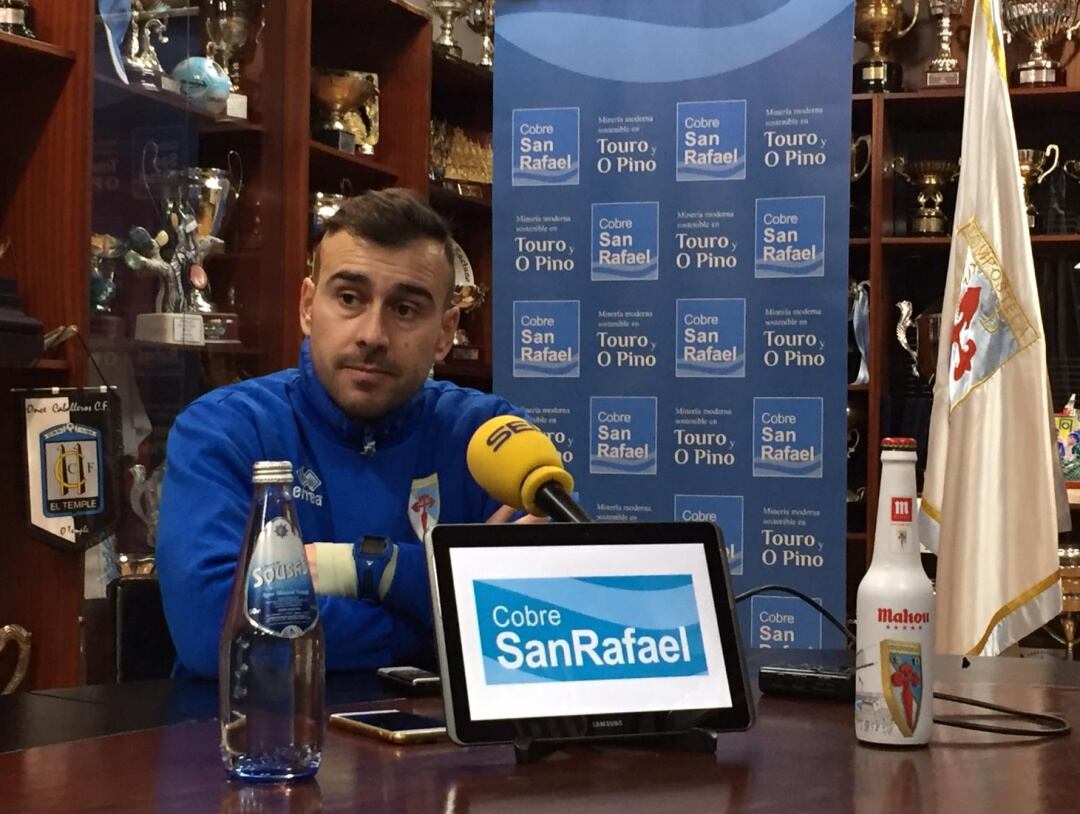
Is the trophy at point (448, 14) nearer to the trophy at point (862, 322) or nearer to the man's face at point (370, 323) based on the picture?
the trophy at point (862, 322)

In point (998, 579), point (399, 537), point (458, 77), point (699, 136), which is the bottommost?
point (998, 579)

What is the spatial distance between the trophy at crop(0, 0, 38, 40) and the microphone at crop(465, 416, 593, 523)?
1.70 meters

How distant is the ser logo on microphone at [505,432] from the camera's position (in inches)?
52.9

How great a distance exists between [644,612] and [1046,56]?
3957 mm

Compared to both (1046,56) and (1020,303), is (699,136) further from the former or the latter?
(1046,56)

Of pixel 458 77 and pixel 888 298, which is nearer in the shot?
pixel 458 77

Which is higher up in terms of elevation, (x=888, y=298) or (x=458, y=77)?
(x=458, y=77)

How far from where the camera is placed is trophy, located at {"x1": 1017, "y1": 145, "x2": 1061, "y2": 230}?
4609mm

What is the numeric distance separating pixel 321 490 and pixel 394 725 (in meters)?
0.89

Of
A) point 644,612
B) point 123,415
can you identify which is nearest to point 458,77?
point 123,415

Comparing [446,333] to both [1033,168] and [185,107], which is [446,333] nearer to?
[185,107]

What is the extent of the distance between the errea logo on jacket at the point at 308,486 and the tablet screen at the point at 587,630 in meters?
0.90

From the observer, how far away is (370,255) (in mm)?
2053

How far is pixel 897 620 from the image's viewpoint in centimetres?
113
